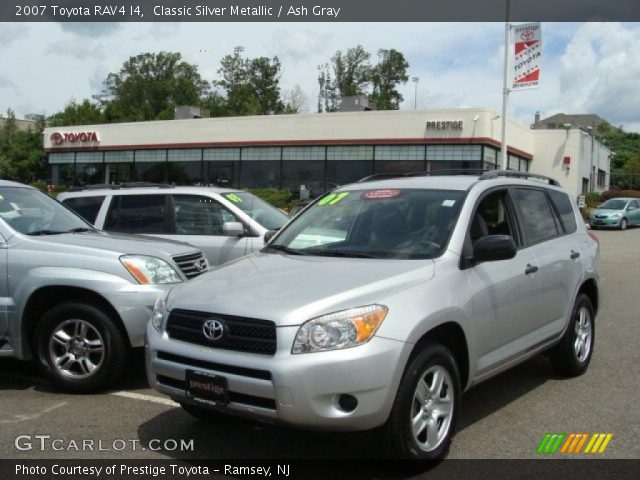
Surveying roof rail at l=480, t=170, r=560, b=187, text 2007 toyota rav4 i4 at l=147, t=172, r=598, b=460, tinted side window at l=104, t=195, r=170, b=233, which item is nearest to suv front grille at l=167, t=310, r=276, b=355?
text 2007 toyota rav4 i4 at l=147, t=172, r=598, b=460

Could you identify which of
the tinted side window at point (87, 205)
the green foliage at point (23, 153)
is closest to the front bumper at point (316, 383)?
the tinted side window at point (87, 205)

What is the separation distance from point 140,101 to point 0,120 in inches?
716

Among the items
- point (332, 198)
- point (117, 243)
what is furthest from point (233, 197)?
point (332, 198)

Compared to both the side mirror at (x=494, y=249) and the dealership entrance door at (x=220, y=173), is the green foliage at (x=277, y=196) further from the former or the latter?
the side mirror at (x=494, y=249)

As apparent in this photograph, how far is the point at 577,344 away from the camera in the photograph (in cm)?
601

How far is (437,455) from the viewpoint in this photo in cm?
398

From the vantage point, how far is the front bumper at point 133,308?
17.6 feet

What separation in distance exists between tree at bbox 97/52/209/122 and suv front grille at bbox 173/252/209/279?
3234 inches

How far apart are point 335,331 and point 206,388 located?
839 mm

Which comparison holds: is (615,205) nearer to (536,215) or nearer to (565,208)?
(565,208)

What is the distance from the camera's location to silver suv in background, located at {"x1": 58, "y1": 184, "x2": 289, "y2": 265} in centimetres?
802

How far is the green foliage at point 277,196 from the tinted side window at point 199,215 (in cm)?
2267

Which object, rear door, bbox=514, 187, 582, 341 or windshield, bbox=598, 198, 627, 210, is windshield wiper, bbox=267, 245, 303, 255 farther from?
windshield, bbox=598, 198, 627, 210

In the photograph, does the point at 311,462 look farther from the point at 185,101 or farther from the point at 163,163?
the point at 185,101
